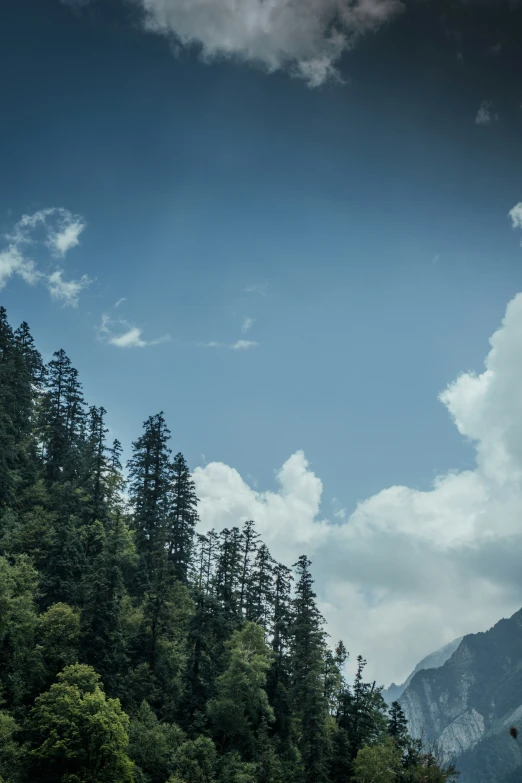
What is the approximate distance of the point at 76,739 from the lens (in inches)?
1382

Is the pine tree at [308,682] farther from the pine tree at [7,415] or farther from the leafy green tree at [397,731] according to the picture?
the pine tree at [7,415]

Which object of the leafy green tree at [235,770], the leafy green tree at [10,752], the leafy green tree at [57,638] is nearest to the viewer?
the leafy green tree at [10,752]

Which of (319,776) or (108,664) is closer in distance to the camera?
(108,664)

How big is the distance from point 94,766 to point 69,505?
3152 cm

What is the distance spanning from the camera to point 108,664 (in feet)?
151

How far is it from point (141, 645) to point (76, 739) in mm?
17448

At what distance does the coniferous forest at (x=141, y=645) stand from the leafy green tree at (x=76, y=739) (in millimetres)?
86

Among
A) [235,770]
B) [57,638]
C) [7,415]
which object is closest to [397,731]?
[235,770]

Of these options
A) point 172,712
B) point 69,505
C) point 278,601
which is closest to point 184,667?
point 172,712

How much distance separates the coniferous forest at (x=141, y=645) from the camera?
38.5 m

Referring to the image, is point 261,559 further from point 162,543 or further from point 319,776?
point 319,776

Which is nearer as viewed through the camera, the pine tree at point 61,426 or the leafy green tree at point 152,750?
the leafy green tree at point 152,750

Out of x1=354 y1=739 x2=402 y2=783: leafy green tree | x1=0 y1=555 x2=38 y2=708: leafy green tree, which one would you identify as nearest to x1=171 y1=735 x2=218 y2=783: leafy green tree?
x1=0 y1=555 x2=38 y2=708: leafy green tree

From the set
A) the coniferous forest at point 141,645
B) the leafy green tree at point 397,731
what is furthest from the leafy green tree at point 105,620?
the leafy green tree at point 397,731
